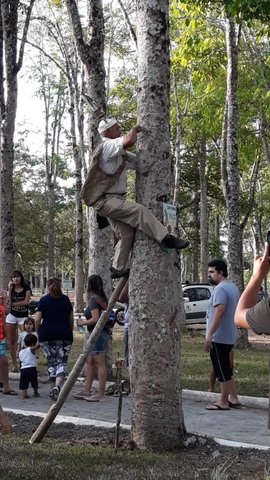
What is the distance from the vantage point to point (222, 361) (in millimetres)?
8992

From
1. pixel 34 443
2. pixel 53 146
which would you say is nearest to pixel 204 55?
pixel 34 443

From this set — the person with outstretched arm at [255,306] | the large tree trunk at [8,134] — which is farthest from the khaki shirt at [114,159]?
the large tree trunk at [8,134]

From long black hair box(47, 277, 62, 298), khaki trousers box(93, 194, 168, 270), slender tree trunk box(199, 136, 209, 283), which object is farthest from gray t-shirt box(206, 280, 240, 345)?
slender tree trunk box(199, 136, 209, 283)

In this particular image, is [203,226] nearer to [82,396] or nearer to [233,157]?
[233,157]

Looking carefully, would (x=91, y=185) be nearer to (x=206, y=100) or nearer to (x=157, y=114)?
(x=157, y=114)

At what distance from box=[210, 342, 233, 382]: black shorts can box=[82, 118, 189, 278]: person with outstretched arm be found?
2.70 m

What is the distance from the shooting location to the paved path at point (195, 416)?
7.80 m

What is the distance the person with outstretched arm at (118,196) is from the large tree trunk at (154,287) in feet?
0.47

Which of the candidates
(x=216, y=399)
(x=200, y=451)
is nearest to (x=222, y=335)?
(x=216, y=399)

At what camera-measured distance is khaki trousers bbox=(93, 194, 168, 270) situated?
6559mm

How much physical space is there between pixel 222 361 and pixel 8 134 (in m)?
8.99

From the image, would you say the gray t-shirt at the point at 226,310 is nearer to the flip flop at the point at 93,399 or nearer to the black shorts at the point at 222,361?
the black shorts at the point at 222,361

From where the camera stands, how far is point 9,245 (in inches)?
623

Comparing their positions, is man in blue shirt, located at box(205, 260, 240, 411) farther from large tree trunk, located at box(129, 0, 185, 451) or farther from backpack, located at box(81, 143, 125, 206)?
backpack, located at box(81, 143, 125, 206)
